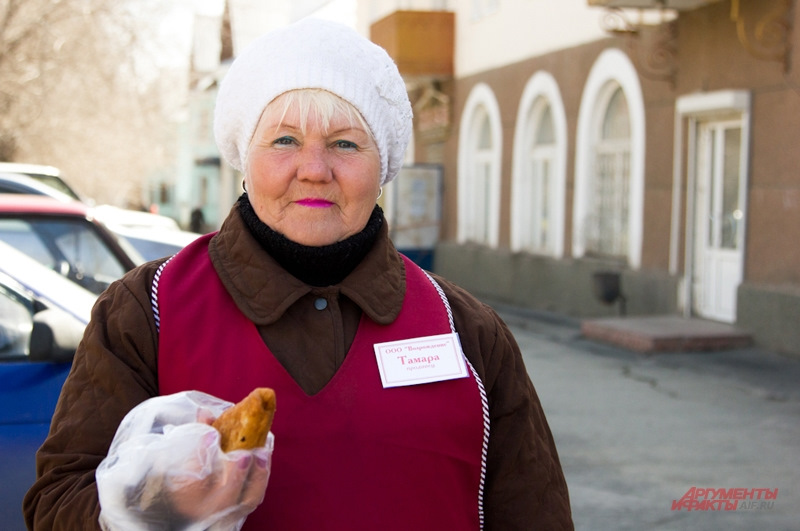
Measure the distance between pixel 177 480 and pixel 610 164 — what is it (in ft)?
43.8

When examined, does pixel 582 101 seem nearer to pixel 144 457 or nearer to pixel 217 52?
pixel 144 457

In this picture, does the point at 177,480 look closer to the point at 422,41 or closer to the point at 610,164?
the point at 610,164

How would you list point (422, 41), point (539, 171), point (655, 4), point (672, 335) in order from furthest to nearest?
point (422, 41), point (539, 171), point (655, 4), point (672, 335)

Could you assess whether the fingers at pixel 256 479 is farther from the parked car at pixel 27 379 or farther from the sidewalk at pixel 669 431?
the sidewalk at pixel 669 431

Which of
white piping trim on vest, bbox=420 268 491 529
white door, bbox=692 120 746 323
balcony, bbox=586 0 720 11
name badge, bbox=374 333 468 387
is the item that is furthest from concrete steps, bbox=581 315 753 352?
name badge, bbox=374 333 468 387

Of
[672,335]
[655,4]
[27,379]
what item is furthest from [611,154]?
[27,379]

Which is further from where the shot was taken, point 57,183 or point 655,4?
point 57,183

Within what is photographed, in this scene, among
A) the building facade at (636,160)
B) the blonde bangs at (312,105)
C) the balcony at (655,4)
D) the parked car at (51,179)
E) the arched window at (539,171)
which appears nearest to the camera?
the blonde bangs at (312,105)

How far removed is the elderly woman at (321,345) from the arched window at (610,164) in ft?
37.6

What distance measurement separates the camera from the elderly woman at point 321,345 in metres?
1.84

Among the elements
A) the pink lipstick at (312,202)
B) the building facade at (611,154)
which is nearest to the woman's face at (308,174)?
the pink lipstick at (312,202)

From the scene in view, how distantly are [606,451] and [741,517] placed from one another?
1.47 metres

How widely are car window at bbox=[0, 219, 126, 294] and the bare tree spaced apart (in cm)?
1112

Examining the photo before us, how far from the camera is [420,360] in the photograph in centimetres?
197
